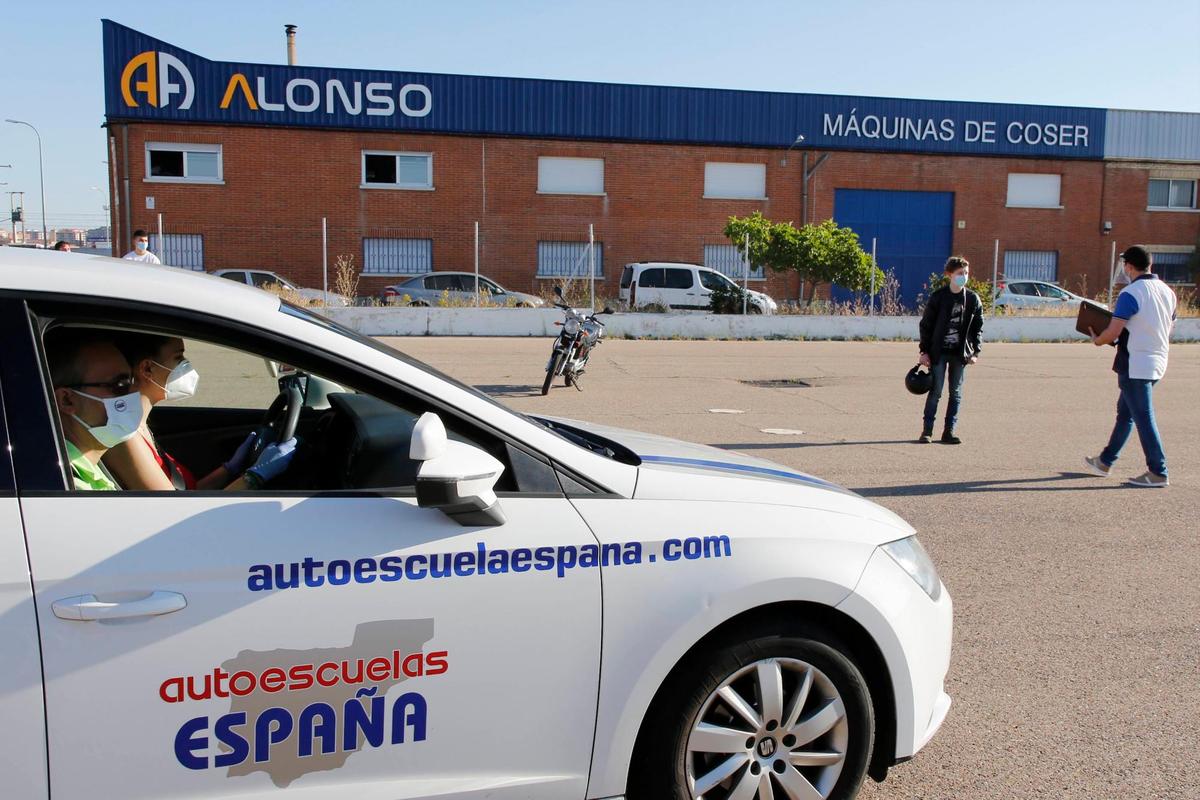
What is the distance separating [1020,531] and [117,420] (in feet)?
18.3

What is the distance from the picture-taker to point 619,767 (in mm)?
2730

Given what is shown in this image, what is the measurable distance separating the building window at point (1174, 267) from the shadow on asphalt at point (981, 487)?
118 feet

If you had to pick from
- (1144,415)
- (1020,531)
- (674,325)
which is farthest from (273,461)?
(674,325)

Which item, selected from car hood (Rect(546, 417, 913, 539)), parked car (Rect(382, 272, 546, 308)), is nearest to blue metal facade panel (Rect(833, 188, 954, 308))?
parked car (Rect(382, 272, 546, 308))

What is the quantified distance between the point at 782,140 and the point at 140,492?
35610 millimetres

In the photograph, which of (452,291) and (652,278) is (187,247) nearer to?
(452,291)

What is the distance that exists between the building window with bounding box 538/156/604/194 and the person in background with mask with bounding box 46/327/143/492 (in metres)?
32.6

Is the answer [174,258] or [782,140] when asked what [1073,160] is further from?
[174,258]

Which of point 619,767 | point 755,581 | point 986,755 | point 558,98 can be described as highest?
point 558,98

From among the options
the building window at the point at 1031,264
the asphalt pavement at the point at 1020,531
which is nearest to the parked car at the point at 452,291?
the asphalt pavement at the point at 1020,531

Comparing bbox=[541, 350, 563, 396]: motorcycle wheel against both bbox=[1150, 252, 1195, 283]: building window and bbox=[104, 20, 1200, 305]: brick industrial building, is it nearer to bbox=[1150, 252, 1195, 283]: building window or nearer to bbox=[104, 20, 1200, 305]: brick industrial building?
bbox=[104, 20, 1200, 305]: brick industrial building

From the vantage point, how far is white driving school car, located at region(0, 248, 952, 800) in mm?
2289

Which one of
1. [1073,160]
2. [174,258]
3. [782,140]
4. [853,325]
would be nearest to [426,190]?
[174,258]

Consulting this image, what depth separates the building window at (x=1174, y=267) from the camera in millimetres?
39438
